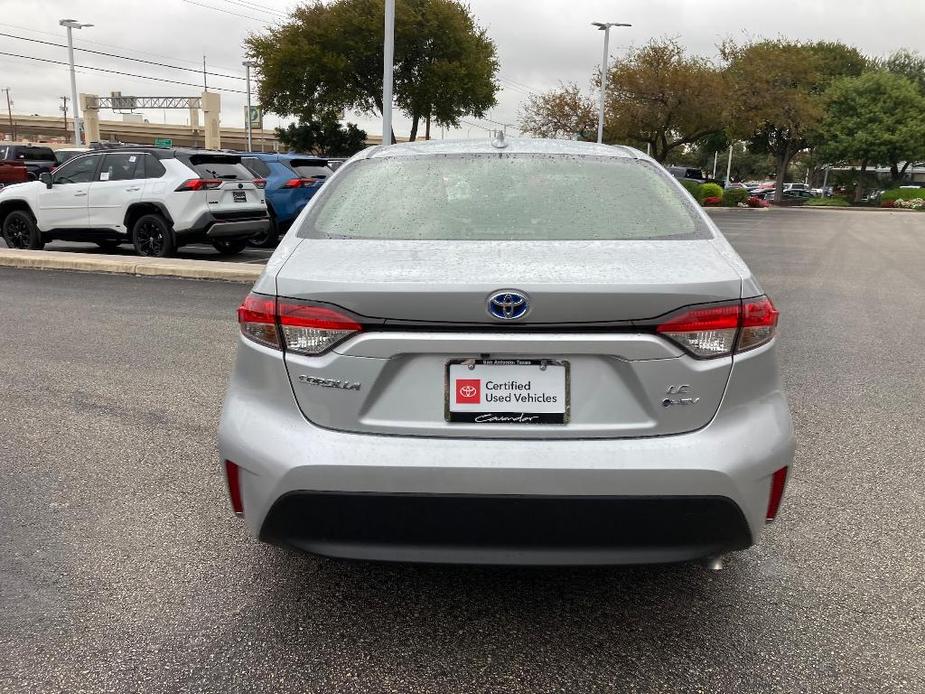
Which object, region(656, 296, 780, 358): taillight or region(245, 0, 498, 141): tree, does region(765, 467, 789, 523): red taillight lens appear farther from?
region(245, 0, 498, 141): tree

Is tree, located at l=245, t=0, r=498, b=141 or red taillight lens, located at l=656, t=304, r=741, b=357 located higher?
tree, located at l=245, t=0, r=498, b=141

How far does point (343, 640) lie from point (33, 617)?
1.09m

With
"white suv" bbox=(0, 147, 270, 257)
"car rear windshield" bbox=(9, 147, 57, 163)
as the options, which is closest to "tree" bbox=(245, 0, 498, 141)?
"car rear windshield" bbox=(9, 147, 57, 163)

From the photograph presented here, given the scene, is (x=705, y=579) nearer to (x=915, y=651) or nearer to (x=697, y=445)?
(x=915, y=651)

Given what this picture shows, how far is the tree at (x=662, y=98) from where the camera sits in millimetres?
36781

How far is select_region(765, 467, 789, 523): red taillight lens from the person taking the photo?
8.14 feet

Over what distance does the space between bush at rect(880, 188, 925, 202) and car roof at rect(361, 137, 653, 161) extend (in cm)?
5948

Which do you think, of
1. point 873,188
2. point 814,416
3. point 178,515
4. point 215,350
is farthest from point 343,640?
point 873,188

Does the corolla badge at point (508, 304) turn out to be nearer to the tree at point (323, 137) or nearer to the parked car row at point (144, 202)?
the parked car row at point (144, 202)

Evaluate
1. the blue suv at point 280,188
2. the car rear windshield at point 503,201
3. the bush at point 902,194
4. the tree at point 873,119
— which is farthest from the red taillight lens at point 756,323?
the bush at point 902,194

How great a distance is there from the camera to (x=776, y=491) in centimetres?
250

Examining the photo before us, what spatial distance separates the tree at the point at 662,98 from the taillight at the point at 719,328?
37.0 m

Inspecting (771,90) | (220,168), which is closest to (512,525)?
(220,168)

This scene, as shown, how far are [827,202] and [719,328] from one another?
6424 cm
